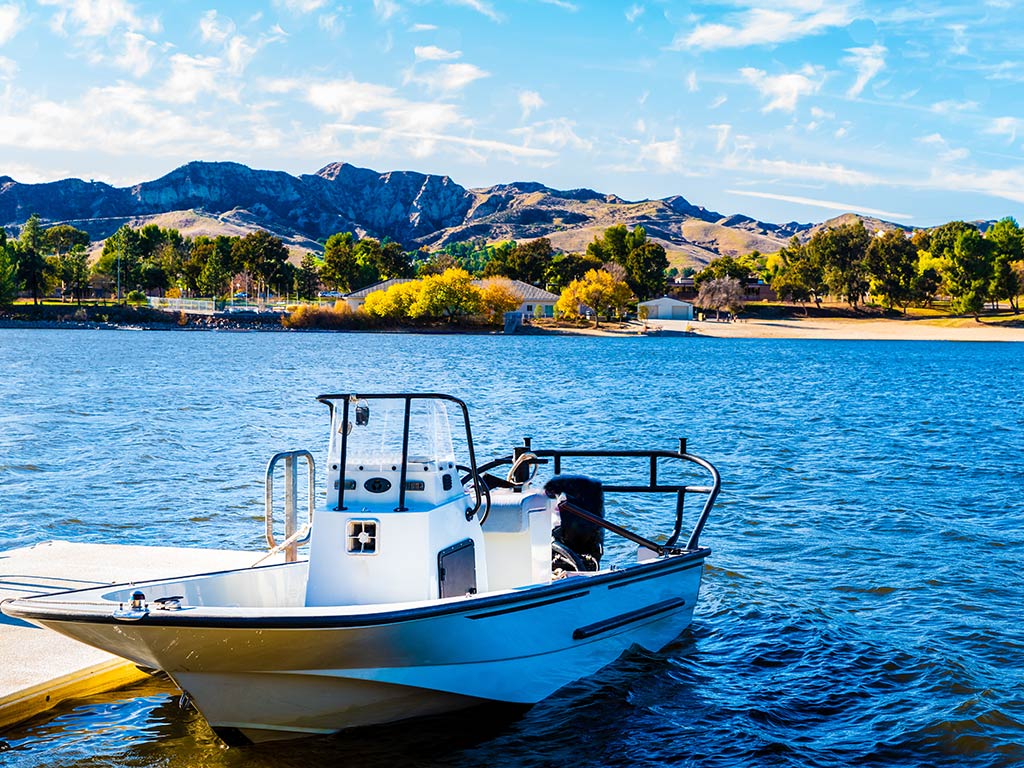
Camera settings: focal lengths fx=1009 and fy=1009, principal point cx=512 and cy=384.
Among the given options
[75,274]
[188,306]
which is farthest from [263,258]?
[75,274]

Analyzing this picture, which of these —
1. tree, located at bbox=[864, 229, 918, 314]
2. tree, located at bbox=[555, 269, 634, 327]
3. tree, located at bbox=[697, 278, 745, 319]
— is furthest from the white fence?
tree, located at bbox=[864, 229, 918, 314]

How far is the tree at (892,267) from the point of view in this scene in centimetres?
16400

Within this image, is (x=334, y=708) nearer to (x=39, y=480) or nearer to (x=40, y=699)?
(x=40, y=699)

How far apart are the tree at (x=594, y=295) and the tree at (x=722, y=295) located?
2153cm

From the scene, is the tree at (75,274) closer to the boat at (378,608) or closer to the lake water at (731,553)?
the lake water at (731,553)

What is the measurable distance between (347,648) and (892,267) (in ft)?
559

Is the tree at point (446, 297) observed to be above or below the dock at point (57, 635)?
above

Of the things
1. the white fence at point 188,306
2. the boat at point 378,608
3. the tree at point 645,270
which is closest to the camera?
the boat at point 378,608

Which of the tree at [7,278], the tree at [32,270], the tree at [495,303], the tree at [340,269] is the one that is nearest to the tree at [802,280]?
the tree at [495,303]

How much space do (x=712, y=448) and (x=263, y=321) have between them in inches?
5252

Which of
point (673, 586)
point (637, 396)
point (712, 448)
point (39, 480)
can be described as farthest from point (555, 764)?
point (637, 396)

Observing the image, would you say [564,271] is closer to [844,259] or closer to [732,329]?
[732,329]

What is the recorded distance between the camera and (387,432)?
31.4 feet

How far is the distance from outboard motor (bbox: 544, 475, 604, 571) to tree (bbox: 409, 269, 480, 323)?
439ft
